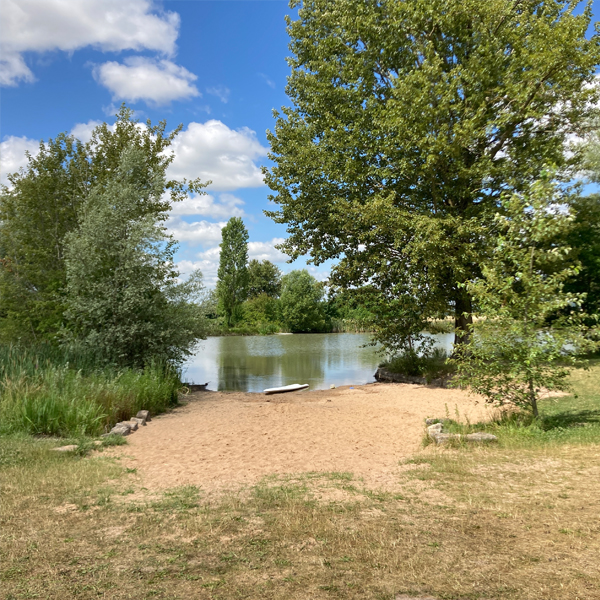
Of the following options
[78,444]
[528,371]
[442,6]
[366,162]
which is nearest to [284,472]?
[78,444]

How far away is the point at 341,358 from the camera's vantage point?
28.4 metres

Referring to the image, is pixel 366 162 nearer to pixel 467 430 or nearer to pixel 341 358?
pixel 467 430

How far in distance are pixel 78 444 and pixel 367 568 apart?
555cm

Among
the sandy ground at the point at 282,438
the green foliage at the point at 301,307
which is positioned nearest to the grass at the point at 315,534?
the sandy ground at the point at 282,438

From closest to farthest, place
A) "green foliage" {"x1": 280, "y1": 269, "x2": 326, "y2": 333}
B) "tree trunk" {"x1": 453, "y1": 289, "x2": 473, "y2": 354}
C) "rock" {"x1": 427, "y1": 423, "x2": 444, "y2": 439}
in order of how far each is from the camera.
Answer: "rock" {"x1": 427, "y1": 423, "x2": 444, "y2": 439}, "tree trunk" {"x1": 453, "y1": 289, "x2": 473, "y2": 354}, "green foliage" {"x1": 280, "y1": 269, "x2": 326, "y2": 333}

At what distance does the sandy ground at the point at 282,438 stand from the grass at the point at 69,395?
681 mm

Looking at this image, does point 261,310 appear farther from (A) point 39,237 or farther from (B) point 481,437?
(B) point 481,437

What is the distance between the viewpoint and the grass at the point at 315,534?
3.27m

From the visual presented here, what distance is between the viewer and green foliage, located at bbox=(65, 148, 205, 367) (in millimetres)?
13023

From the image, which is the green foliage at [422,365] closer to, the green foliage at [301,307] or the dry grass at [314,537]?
the dry grass at [314,537]

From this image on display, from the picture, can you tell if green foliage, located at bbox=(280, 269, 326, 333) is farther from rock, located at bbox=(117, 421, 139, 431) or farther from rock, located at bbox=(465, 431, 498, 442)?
rock, located at bbox=(465, 431, 498, 442)

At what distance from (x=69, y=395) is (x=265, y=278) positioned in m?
68.5

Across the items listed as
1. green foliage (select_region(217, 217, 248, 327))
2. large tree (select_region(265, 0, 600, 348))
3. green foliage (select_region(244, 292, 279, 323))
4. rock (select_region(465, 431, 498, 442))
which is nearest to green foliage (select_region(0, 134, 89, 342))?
large tree (select_region(265, 0, 600, 348))

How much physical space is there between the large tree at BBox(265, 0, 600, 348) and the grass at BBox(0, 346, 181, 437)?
7.85 meters
